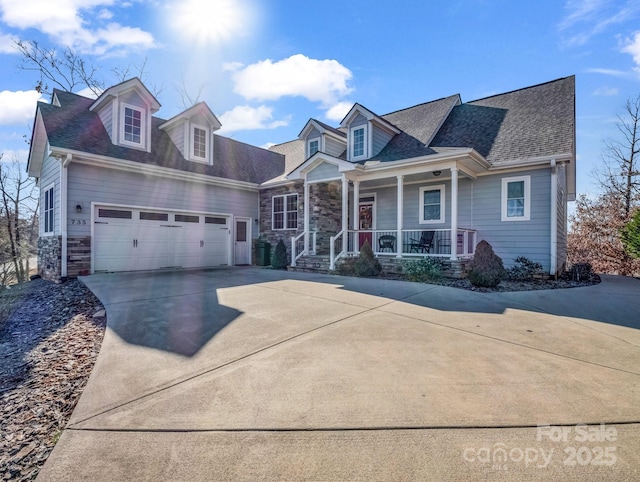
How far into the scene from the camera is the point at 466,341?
4.09 m

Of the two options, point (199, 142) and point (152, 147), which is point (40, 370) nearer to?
point (152, 147)

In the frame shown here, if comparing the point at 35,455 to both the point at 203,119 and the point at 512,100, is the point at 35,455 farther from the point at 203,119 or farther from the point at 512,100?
the point at 512,100

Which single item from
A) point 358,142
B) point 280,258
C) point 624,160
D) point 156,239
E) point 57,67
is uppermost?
point 57,67

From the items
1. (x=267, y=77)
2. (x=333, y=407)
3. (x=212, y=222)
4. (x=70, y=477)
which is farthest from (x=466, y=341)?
(x=267, y=77)

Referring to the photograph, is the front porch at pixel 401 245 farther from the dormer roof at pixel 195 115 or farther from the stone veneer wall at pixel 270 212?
the dormer roof at pixel 195 115

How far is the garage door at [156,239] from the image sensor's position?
34.0 feet

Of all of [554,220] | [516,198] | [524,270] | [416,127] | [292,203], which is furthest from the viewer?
[292,203]

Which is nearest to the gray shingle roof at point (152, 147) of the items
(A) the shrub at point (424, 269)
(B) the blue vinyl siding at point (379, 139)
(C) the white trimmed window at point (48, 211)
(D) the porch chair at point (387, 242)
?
(C) the white trimmed window at point (48, 211)

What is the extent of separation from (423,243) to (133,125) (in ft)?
35.7

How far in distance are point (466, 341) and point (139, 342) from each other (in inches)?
160

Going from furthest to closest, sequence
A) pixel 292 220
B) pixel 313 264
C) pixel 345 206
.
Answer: pixel 292 220 → pixel 313 264 → pixel 345 206

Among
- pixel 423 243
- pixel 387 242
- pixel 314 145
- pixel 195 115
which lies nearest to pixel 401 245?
pixel 423 243

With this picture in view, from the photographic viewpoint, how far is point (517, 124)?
438 inches

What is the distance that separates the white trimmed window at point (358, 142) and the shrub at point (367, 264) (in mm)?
4200
